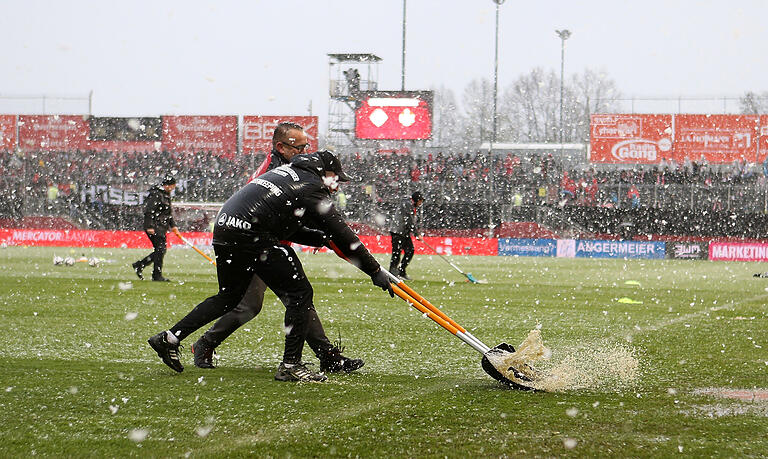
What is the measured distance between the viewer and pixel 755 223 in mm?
32156

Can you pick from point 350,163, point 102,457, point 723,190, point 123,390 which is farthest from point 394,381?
point 350,163

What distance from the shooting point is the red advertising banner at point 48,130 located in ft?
145

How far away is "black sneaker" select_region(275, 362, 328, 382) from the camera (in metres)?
5.77

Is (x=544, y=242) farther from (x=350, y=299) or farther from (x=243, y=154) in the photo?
(x=350, y=299)

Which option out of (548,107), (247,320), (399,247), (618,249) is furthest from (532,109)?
(247,320)

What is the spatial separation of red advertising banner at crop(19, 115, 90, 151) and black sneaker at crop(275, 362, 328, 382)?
41632 mm

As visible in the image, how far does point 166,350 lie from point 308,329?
3.29 ft

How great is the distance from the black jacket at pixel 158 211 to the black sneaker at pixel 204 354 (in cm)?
907

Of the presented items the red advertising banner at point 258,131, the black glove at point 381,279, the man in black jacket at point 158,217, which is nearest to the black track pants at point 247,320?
the black glove at point 381,279

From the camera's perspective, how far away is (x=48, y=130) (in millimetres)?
44281

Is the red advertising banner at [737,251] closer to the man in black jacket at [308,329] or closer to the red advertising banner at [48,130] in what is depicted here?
the man in black jacket at [308,329]

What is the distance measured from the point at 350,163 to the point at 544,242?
11396 millimetres

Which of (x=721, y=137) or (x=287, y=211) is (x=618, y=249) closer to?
(x=721, y=137)

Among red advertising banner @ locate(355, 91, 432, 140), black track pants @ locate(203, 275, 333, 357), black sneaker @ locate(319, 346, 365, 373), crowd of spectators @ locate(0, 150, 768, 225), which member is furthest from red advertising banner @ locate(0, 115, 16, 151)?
black sneaker @ locate(319, 346, 365, 373)
